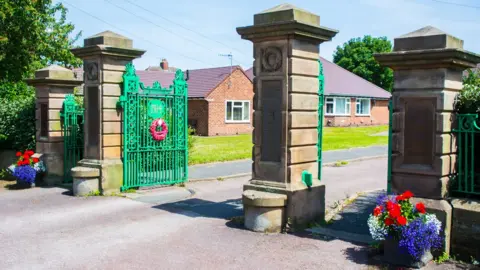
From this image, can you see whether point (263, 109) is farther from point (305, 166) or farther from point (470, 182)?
point (470, 182)

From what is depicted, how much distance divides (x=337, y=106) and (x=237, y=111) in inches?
519

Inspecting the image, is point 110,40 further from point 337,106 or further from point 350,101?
point 350,101

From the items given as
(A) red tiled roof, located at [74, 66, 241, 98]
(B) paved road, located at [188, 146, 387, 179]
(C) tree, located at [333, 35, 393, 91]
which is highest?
(C) tree, located at [333, 35, 393, 91]

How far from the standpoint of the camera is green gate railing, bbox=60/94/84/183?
12.7m

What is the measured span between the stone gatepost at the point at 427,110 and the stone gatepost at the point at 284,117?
162 centimetres

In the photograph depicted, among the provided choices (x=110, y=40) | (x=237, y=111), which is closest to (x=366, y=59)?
(x=237, y=111)

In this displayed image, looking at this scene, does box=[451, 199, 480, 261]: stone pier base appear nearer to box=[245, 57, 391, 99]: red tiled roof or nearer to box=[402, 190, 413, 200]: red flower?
box=[402, 190, 413, 200]: red flower

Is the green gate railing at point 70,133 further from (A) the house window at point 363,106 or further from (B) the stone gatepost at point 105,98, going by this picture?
(A) the house window at point 363,106

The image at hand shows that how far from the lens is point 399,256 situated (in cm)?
603

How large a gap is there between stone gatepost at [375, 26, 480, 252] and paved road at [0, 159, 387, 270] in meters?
1.22

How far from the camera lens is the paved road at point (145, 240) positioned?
6.31 meters

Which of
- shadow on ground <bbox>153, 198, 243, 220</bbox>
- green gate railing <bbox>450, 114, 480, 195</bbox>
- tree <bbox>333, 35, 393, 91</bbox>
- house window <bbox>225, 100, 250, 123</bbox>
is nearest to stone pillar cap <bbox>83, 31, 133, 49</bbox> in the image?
shadow on ground <bbox>153, 198, 243, 220</bbox>

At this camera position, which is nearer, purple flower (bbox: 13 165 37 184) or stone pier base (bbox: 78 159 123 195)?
stone pier base (bbox: 78 159 123 195)

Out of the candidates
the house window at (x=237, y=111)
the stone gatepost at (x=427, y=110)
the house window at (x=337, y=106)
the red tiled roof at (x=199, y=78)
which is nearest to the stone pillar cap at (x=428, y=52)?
the stone gatepost at (x=427, y=110)
